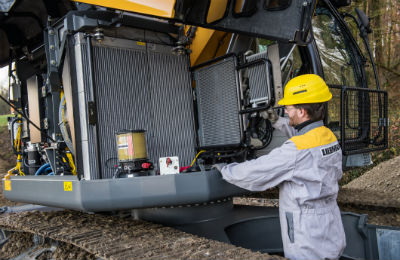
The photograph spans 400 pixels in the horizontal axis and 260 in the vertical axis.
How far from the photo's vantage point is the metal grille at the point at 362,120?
3301mm

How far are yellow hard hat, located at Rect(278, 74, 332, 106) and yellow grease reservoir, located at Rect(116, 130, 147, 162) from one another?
3.22ft

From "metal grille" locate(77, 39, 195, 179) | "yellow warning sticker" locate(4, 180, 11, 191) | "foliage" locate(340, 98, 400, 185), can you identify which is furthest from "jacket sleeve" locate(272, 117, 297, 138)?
"foliage" locate(340, 98, 400, 185)

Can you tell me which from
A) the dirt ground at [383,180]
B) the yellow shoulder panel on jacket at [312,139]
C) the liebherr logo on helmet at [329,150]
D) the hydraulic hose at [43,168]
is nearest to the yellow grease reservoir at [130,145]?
the yellow shoulder panel on jacket at [312,139]

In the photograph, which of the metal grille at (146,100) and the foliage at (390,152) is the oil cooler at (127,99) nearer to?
the metal grille at (146,100)

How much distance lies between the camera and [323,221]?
7.43 feet

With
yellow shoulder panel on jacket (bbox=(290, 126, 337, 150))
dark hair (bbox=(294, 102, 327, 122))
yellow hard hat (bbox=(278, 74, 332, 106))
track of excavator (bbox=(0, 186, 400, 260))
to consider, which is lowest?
track of excavator (bbox=(0, 186, 400, 260))

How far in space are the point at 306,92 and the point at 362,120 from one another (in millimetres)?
1296

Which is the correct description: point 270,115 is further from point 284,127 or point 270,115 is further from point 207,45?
point 207,45

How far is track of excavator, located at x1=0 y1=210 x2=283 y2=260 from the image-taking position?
2.21m

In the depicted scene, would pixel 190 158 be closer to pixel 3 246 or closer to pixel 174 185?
pixel 174 185

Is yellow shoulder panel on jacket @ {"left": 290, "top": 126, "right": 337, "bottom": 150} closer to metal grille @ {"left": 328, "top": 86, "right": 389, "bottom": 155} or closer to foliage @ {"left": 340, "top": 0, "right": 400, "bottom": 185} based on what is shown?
metal grille @ {"left": 328, "top": 86, "right": 389, "bottom": 155}

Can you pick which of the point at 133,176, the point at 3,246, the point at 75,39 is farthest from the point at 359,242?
the point at 3,246

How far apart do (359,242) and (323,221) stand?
128cm

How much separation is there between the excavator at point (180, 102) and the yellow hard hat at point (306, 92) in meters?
0.32
